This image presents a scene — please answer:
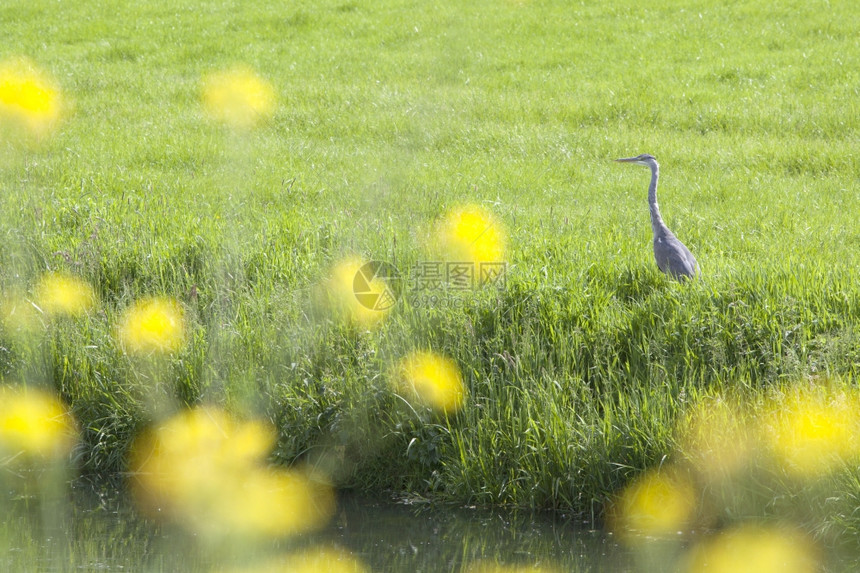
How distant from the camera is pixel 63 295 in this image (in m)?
6.37

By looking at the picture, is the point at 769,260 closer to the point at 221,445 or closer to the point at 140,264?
the point at 221,445

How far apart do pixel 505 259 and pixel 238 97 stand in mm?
8434

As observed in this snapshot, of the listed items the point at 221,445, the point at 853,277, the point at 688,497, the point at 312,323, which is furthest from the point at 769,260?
the point at 221,445

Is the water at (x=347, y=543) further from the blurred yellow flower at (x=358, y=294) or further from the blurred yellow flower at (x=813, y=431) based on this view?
the blurred yellow flower at (x=358, y=294)

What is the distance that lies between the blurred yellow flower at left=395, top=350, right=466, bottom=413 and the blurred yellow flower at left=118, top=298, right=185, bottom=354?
1468mm

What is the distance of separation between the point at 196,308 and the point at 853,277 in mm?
4065

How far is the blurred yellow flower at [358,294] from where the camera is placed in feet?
19.1

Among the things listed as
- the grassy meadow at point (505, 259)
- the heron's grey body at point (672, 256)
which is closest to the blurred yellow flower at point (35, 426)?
the grassy meadow at point (505, 259)

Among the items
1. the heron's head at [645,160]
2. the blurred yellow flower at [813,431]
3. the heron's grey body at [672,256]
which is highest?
the heron's head at [645,160]

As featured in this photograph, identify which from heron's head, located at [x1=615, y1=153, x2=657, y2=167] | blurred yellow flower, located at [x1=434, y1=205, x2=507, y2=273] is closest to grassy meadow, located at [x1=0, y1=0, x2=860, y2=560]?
blurred yellow flower, located at [x1=434, y1=205, x2=507, y2=273]

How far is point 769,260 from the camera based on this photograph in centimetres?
622

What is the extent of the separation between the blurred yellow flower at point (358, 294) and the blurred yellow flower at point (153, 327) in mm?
960

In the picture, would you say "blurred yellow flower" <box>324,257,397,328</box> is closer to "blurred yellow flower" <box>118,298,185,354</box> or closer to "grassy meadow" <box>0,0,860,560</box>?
"grassy meadow" <box>0,0,860,560</box>

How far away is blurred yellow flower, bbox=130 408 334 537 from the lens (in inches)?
200
